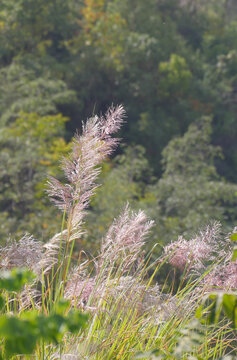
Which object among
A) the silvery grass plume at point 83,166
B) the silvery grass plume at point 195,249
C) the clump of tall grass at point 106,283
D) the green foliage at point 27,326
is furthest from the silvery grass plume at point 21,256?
the green foliage at point 27,326

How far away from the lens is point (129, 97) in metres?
12.9

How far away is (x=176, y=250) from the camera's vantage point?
1865mm

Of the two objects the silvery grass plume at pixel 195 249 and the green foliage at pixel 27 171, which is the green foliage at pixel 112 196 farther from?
the silvery grass plume at pixel 195 249

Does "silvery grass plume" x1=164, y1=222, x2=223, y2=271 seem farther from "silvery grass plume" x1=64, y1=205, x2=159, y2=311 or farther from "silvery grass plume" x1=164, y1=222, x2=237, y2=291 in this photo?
"silvery grass plume" x1=64, y1=205, x2=159, y2=311

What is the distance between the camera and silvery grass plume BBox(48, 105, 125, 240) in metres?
1.75

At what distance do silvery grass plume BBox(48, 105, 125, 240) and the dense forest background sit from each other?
5.52 m

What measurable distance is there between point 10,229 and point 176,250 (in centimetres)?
525

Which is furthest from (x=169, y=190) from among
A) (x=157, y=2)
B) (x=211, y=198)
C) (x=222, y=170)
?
(x=157, y=2)

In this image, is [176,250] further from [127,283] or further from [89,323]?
[89,323]

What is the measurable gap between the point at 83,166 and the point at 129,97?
11.4 m

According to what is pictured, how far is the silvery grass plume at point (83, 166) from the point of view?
175 cm

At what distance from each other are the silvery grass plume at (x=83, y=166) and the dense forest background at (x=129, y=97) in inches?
217

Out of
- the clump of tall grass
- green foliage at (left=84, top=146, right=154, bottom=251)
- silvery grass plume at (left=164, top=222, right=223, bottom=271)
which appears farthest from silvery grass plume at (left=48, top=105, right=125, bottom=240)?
green foliage at (left=84, top=146, right=154, bottom=251)

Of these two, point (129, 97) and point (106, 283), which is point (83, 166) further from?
point (129, 97)
